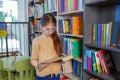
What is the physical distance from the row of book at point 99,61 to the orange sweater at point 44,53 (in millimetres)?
346

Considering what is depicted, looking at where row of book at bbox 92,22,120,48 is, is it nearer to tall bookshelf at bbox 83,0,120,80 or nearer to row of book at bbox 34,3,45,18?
tall bookshelf at bbox 83,0,120,80

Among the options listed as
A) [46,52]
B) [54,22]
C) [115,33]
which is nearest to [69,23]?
[54,22]

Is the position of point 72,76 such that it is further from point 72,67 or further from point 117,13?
point 117,13

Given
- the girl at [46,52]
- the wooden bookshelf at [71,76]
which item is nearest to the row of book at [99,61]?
the girl at [46,52]

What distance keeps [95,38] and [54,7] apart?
1.36 meters

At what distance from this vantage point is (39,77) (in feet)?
→ 6.12

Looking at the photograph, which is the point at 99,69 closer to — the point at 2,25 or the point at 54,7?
the point at 54,7

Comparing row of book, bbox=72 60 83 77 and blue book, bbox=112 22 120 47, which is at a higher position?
blue book, bbox=112 22 120 47

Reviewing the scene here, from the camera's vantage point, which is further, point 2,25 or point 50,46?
point 2,25

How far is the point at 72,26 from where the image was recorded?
242 cm

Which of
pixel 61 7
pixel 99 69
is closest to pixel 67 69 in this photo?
pixel 99 69

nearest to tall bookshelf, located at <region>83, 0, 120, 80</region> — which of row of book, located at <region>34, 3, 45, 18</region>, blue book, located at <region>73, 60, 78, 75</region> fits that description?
blue book, located at <region>73, 60, 78, 75</region>

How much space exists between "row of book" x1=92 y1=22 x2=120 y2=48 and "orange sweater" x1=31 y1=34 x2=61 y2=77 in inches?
19.2

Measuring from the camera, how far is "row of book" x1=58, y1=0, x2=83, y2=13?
7.54ft
